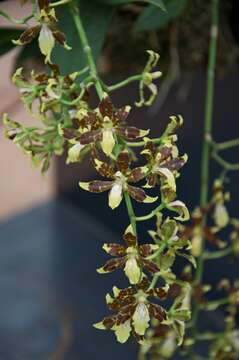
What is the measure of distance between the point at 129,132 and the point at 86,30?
0.43 ft

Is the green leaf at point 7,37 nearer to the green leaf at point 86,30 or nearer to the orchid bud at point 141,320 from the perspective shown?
the green leaf at point 86,30

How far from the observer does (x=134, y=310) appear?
27 cm

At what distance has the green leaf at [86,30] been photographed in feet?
1.17

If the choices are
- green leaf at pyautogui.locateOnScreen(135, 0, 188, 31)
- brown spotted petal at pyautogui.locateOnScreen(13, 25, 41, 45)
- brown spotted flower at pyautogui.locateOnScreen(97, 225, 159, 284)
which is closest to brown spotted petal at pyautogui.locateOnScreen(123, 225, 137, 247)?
brown spotted flower at pyautogui.locateOnScreen(97, 225, 159, 284)

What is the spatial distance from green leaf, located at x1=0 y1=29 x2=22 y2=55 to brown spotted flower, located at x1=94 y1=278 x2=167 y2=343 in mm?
172

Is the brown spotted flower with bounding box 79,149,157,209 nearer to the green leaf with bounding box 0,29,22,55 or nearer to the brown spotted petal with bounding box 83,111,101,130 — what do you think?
the brown spotted petal with bounding box 83,111,101,130

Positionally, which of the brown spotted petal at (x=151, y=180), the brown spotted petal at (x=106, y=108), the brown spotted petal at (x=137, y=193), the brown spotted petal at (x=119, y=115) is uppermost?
the brown spotted petal at (x=106, y=108)

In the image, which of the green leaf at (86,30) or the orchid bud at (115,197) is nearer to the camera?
the orchid bud at (115,197)

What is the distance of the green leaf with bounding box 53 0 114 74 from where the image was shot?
36 centimetres

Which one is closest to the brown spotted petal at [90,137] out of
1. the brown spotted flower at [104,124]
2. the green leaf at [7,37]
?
the brown spotted flower at [104,124]

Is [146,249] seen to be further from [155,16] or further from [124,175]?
[155,16]

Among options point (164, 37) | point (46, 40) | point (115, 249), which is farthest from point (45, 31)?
point (164, 37)

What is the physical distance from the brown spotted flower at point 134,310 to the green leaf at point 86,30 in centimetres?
14

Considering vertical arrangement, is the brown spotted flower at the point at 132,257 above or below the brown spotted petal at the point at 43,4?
below
